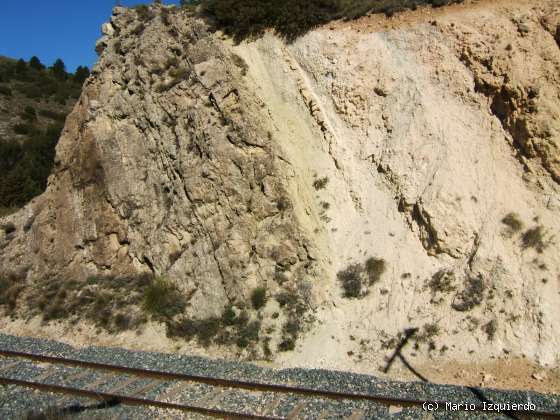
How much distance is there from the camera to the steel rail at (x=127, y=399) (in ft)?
28.1

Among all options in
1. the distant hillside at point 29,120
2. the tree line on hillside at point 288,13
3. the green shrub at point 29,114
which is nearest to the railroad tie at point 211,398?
the tree line on hillside at point 288,13

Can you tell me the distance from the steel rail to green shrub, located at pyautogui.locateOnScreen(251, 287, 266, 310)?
13.2 ft

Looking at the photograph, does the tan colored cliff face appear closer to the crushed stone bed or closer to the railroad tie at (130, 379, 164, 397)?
the crushed stone bed

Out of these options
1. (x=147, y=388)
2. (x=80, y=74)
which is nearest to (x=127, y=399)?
(x=147, y=388)

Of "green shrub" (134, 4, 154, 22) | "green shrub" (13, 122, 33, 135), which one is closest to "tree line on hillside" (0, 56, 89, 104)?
"green shrub" (13, 122, 33, 135)

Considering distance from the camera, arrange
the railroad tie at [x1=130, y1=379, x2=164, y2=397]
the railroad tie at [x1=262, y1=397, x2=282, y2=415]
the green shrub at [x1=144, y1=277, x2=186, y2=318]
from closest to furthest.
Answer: the railroad tie at [x1=262, y1=397, x2=282, y2=415] < the railroad tie at [x1=130, y1=379, x2=164, y2=397] < the green shrub at [x1=144, y1=277, x2=186, y2=318]

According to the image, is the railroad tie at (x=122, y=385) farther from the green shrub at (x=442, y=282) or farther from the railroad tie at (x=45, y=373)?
the green shrub at (x=442, y=282)

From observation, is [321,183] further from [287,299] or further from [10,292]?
[10,292]

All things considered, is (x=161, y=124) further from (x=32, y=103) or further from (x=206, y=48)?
(x=32, y=103)

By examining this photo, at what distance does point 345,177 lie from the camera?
14148mm

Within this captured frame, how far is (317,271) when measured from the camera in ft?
43.0

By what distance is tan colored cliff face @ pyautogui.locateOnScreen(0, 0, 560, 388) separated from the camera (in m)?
11.5

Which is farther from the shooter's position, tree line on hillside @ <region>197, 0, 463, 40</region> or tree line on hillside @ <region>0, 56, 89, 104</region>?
tree line on hillside @ <region>0, 56, 89, 104</region>

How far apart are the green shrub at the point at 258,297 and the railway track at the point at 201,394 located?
116 inches
